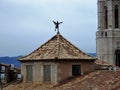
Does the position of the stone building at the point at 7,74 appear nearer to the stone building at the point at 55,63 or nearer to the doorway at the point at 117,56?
the stone building at the point at 55,63

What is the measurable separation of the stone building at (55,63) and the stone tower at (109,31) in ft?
231

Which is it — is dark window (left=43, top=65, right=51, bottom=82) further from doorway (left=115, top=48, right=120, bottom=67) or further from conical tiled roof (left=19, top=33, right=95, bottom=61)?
doorway (left=115, top=48, right=120, bottom=67)

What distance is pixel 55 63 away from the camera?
43.2 meters

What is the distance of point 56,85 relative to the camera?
4238 centimetres

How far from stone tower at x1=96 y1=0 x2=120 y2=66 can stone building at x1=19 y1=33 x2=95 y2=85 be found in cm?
7050

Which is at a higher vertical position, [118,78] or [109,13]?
[109,13]

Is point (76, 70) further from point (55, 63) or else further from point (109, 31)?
point (109, 31)

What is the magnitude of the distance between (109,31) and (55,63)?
75909 mm

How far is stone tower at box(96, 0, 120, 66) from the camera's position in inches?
4592

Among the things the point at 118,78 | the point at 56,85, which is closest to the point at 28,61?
the point at 56,85

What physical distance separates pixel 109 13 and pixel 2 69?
236 feet

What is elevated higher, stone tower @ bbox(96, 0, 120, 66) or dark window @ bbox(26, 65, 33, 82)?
stone tower @ bbox(96, 0, 120, 66)

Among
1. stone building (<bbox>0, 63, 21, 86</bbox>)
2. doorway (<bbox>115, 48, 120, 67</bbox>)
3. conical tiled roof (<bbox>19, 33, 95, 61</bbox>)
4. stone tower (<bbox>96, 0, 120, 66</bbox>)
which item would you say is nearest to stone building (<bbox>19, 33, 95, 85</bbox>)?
conical tiled roof (<bbox>19, 33, 95, 61</bbox>)

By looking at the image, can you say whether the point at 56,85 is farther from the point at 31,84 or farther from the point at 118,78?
the point at 118,78
